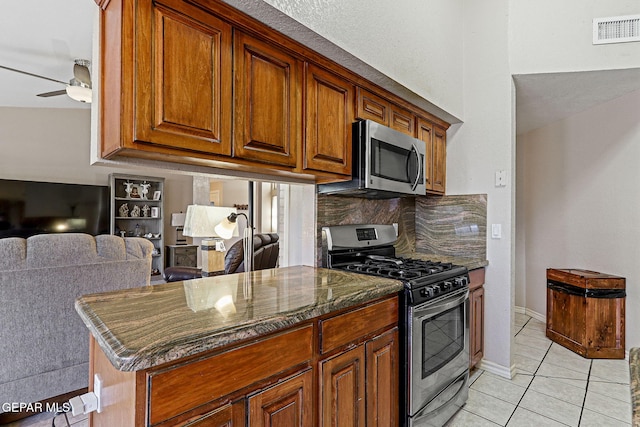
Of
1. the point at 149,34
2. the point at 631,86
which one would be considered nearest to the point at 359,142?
the point at 149,34

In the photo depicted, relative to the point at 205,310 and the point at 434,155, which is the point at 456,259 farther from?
the point at 205,310

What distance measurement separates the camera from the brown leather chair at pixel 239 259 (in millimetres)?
3705

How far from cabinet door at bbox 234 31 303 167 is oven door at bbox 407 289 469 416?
1072 millimetres

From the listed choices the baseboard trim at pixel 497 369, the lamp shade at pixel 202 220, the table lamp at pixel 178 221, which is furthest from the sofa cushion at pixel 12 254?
the table lamp at pixel 178 221

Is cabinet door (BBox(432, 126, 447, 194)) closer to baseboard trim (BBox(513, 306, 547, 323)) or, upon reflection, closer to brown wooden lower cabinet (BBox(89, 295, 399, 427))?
brown wooden lower cabinet (BBox(89, 295, 399, 427))

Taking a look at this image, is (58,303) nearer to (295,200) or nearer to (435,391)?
(295,200)

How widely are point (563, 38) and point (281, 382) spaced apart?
3.24 meters

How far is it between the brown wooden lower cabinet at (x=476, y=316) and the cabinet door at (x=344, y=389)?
136 cm

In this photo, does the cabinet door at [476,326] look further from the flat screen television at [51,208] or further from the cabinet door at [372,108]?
the flat screen television at [51,208]

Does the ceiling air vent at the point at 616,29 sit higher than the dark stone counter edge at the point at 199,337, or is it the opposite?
the ceiling air vent at the point at 616,29

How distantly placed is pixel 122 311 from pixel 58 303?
4.26 feet

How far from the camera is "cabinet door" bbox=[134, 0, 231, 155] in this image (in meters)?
1.15

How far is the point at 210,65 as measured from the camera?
1.32 m

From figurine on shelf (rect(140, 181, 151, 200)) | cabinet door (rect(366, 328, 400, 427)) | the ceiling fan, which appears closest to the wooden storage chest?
cabinet door (rect(366, 328, 400, 427))
